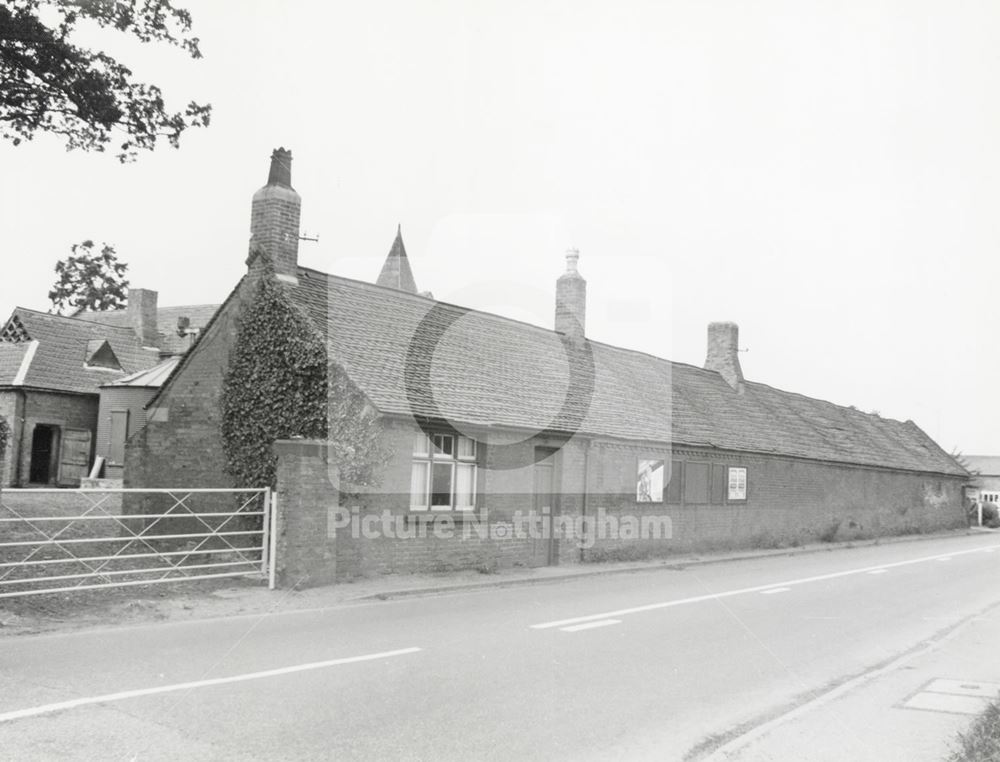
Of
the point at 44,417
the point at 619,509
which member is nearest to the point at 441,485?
the point at 619,509

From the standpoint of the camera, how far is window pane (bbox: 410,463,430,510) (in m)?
15.8

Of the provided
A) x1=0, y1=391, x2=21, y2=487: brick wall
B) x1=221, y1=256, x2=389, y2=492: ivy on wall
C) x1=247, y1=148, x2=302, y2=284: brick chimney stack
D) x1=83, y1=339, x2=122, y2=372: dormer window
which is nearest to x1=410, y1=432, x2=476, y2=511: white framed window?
x1=221, y1=256, x2=389, y2=492: ivy on wall

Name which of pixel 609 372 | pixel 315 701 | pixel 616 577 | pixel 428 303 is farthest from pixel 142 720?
pixel 609 372

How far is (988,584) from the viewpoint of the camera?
1831 centimetres

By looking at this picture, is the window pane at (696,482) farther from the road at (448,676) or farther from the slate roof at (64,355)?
the slate roof at (64,355)

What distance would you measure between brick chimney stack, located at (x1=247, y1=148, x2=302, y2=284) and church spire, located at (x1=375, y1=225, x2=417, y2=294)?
41.1 metres

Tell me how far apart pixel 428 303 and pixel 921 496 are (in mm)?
29229

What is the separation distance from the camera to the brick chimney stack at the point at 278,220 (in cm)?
1722

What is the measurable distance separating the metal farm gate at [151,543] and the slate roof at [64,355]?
580 inches

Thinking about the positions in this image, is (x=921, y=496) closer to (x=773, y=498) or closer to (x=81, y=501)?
(x=773, y=498)

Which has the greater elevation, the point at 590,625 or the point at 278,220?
the point at 278,220

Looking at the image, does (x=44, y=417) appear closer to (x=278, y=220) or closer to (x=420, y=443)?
(x=278, y=220)

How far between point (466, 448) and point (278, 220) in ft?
19.0

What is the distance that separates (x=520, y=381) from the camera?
20422mm
